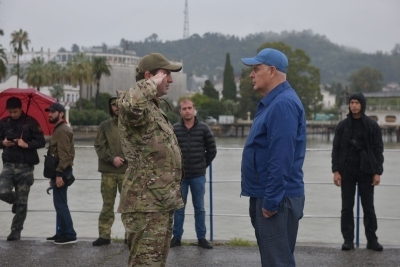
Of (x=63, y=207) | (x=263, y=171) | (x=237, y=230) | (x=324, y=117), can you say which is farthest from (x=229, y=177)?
(x=324, y=117)

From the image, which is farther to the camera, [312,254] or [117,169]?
[117,169]

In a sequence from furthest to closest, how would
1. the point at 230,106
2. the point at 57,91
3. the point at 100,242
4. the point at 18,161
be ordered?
1. the point at 230,106
2. the point at 57,91
3. the point at 18,161
4. the point at 100,242

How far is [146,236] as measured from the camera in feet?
14.1

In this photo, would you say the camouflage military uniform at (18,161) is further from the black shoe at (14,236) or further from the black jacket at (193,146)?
the black jacket at (193,146)

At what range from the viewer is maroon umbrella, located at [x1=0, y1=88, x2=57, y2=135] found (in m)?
8.16

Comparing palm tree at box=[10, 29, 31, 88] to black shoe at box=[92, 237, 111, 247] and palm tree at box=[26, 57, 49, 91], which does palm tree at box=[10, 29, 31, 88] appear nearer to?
palm tree at box=[26, 57, 49, 91]

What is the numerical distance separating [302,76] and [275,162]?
11368 centimetres

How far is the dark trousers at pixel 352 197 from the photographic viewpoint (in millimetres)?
7387

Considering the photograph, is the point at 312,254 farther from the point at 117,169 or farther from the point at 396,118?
the point at 396,118

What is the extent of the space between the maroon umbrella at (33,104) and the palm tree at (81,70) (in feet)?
263

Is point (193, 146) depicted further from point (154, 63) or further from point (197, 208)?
point (154, 63)

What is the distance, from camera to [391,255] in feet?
23.3

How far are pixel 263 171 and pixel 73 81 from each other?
297 feet

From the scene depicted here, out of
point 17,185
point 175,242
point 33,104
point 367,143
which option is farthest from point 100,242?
point 367,143
